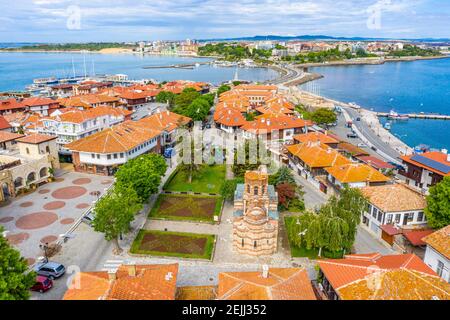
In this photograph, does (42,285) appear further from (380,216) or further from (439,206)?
(439,206)

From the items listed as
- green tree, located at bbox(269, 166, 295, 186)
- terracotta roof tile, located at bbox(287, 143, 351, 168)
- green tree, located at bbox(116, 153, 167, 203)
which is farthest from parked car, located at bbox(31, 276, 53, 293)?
terracotta roof tile, located at bbox(287, 143, 351, 168)

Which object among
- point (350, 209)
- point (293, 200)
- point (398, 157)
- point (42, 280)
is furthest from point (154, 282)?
point (398, 157)

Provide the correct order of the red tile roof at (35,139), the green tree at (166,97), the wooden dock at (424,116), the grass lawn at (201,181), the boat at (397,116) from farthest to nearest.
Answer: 1. the wooden dock at (424,116)
2. the boat at (397,116)
3. the green tree at (166,97)
4. the red tile roof at (35,139)
5. the grass lawn at (201,181)

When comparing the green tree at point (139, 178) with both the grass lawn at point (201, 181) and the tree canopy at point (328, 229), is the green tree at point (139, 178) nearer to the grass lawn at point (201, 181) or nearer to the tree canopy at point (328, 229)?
the grass lawn at point (201, 181)

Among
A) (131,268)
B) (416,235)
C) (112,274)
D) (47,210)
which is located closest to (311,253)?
(416,235)

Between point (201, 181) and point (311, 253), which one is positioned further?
point (201, 181)

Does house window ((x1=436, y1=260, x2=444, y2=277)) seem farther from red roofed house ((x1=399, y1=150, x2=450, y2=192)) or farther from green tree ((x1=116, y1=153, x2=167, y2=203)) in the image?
green tree ((x1=116, y1=153, x2=167, y2=203))

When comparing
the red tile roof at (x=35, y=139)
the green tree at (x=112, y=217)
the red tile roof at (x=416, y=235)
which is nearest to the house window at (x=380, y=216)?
the red tile roof at (x=416, y=235)
